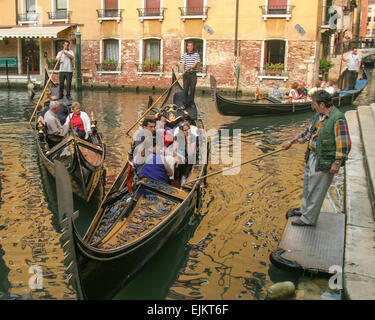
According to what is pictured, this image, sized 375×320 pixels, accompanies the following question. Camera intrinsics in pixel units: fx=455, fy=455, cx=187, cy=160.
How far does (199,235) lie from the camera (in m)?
3.18

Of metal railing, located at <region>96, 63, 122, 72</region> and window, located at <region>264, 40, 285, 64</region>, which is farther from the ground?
window, located at <region>264, 40, 285, 64</region>

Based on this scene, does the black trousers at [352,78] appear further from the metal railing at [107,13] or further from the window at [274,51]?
the metal railing at [107,13]

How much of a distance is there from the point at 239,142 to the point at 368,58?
17.2m

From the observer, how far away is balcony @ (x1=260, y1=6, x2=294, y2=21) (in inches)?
463

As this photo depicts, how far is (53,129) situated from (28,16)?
36.5 feet

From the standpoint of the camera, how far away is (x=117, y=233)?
253cm

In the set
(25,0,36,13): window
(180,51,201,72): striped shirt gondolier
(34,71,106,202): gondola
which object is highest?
(25,0,36,13): window

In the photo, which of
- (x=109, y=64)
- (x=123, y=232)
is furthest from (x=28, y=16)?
(x=123, y=232)

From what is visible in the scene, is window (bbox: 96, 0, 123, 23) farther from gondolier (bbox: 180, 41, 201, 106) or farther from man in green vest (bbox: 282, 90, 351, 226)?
man in green vest (bbox: 282, 90, 351, 226)

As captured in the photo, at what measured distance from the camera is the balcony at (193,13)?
12.5 metres

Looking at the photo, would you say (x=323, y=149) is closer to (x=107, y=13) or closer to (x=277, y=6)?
(x=277, y=6)

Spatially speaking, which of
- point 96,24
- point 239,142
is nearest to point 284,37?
point 96,24

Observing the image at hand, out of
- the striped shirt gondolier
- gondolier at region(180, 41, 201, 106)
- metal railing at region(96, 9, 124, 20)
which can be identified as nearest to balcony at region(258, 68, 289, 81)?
metal railing at region(96, 9, 124, 20)

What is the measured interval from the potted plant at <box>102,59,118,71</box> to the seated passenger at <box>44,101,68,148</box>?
910 centimetres
